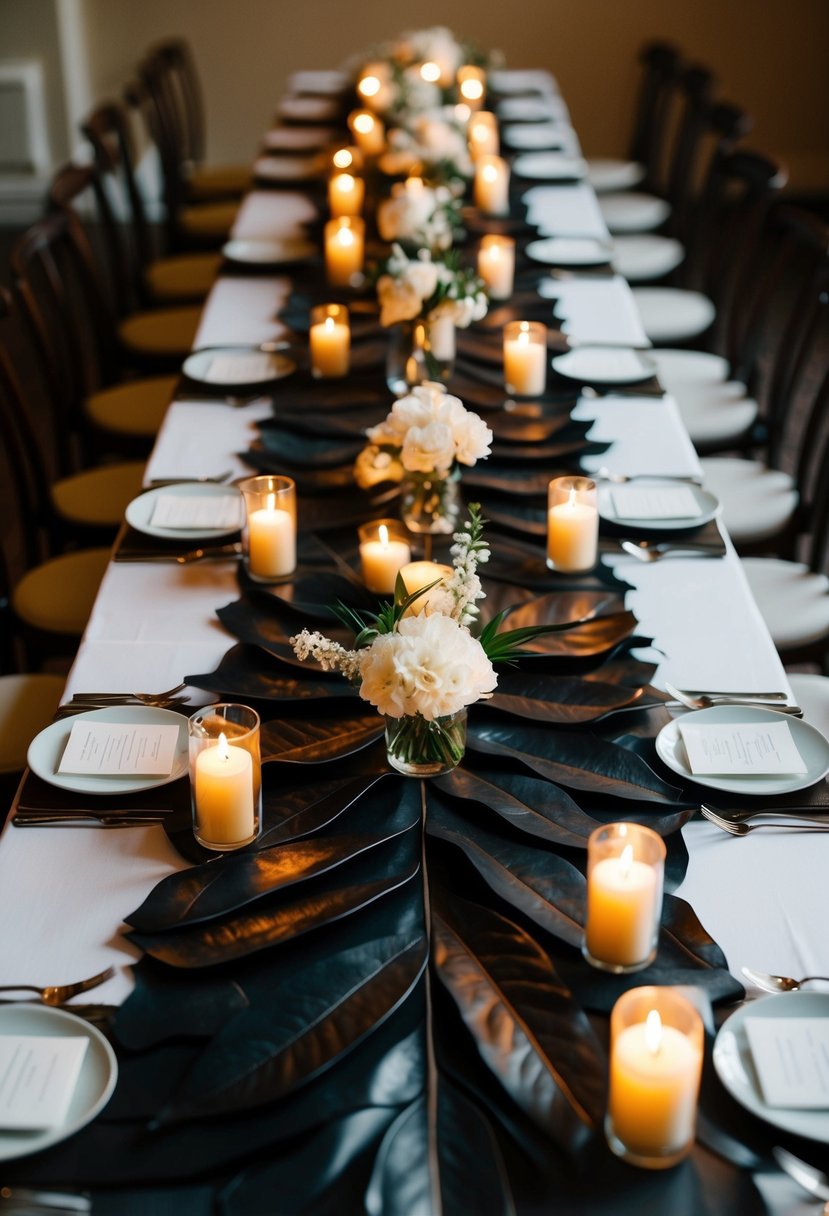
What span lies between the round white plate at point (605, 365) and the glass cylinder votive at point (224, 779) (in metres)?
1.55

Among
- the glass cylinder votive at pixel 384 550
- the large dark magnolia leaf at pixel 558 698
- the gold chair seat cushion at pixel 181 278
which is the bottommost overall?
the gold chair seat cushion at pixel 181 278

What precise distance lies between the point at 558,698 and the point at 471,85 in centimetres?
367

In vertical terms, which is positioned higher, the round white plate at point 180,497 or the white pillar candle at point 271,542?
the white pillar candle at point 271,542

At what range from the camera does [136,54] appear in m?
6.92

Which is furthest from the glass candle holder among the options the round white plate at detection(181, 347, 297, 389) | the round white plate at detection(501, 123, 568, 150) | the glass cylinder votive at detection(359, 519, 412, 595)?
the round white plate at detection(501, 123, 568, 150)

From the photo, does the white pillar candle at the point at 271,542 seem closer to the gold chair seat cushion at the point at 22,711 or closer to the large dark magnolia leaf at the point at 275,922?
the gold chair seat cushion at the point at 22,711

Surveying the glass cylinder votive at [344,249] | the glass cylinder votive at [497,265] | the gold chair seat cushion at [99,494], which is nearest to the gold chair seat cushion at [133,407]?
the gold chair seat cushion at [99,494]

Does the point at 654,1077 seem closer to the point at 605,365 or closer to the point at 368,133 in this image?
the point at 605,365

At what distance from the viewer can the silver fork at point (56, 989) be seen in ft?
4.52

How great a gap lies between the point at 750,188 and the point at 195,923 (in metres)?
3.07

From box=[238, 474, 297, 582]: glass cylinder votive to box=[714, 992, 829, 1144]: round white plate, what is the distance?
104 centimetres

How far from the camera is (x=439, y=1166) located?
1181 mm

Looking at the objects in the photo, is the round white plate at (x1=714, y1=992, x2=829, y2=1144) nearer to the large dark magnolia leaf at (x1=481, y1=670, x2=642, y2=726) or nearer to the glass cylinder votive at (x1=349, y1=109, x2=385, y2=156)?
the large dark magnolia leaf at (x1=481, y1=670, x2=642, y2=726)

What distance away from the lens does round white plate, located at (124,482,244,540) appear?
2.30 m
